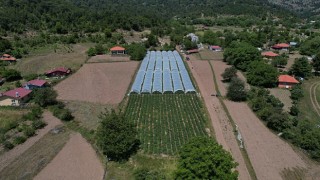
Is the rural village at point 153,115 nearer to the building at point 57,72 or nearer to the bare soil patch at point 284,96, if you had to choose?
the building at point 57,72

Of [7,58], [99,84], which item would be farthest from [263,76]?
[7,58]

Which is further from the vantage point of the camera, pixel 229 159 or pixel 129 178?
pixel 129 178

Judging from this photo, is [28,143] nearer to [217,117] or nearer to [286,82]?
[217,117]

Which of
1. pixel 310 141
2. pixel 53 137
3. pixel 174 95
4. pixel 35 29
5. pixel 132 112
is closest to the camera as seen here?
pixel 310 141

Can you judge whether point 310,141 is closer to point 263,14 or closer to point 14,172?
point 14,172

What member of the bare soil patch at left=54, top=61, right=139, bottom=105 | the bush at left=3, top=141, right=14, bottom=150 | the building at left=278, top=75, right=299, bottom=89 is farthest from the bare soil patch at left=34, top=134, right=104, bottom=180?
the building at left=278, top=75, right=299, bottom=89

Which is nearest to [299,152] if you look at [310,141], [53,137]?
[310,141]
